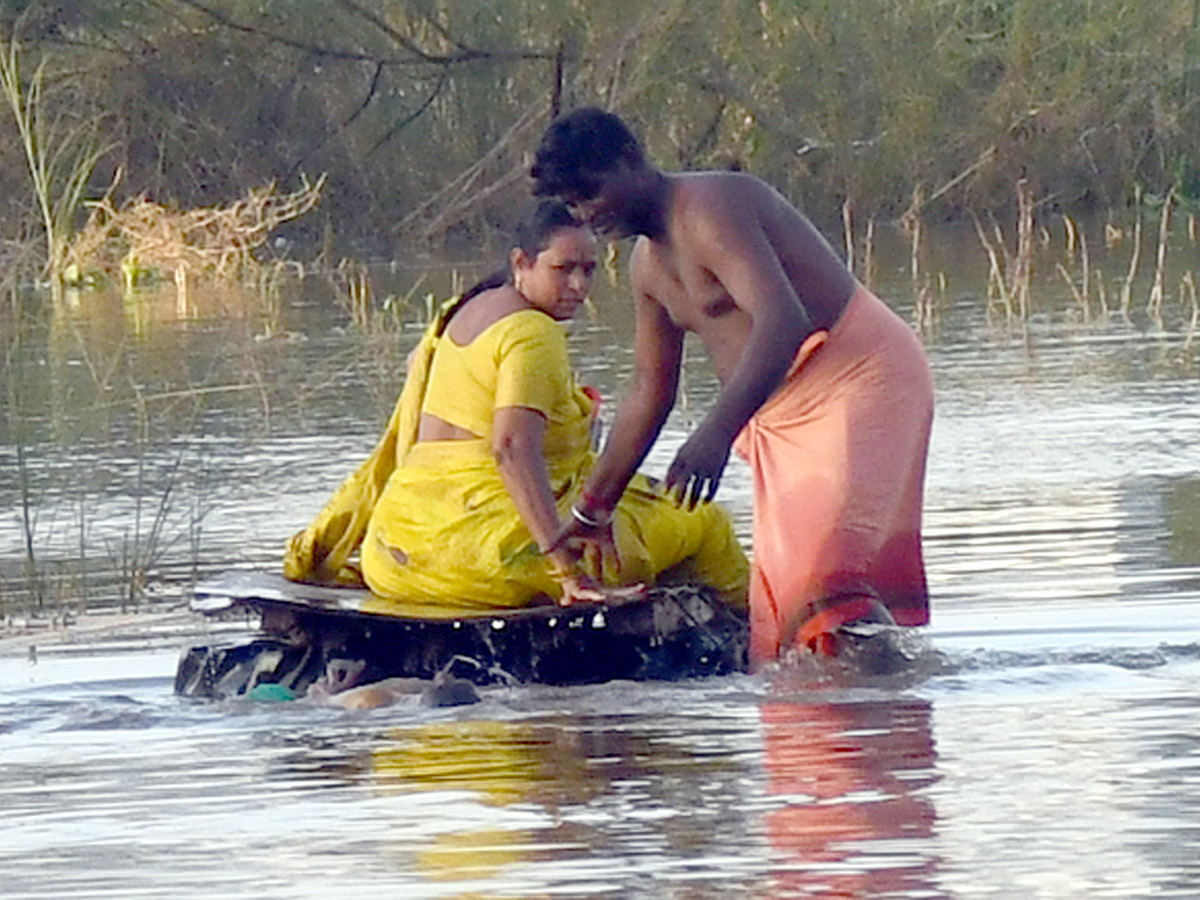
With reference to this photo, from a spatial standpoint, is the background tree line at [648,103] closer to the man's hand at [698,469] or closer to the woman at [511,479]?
the woman at [511,479]

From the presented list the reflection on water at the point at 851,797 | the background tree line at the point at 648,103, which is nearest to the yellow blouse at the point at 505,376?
the reflection on water at the point at 851,797

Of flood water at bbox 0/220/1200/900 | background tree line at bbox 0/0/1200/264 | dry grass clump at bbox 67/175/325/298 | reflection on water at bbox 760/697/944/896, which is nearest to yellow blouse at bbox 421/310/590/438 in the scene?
flood water at bbox 0/220/1200/900

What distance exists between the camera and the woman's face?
22.3ft

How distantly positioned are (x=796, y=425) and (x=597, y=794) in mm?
1512

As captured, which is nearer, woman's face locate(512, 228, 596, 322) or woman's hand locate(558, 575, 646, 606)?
woman's hand locate(558, 575, 646, 606)

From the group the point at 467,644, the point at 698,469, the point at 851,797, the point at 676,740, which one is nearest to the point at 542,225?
the point at 467,644

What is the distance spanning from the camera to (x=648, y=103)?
77.5ft

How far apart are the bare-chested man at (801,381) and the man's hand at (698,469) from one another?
34 cm

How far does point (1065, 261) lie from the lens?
18.7 m

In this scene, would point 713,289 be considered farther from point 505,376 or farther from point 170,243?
point 170,243

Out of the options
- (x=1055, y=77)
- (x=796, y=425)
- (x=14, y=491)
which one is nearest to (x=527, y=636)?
(x=796, y=425)

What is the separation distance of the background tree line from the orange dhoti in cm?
1693

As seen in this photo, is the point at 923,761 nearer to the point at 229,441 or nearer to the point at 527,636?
the point at 527,636

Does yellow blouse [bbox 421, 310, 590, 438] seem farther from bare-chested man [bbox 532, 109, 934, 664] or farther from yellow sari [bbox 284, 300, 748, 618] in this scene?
bare-chested man [bbox 532, 109, 934, 664]
